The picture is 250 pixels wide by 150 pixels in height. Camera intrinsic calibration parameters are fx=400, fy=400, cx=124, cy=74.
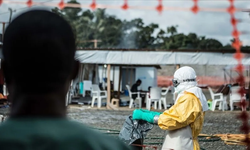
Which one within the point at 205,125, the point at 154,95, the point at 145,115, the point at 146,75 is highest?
the point at 146,75

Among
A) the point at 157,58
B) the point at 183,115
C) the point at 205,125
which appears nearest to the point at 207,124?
the point at 205,125

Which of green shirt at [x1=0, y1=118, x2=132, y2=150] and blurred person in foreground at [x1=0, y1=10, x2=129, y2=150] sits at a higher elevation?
blurred person in foreground at [x1=0, y1=10, x2=129, y2=150]

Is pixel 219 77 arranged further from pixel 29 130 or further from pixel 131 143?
pixel 29 130

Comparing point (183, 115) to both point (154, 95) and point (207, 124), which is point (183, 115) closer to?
point (207, 124)

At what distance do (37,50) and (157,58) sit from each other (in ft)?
50.4

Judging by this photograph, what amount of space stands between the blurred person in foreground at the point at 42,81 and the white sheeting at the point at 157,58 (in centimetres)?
1488

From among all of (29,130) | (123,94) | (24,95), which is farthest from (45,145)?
(123,94)

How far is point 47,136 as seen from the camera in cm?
102

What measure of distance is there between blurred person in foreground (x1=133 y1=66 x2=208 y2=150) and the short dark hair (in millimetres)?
2581

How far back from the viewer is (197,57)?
1627 cm

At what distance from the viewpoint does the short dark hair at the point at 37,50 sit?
1129 millimetres

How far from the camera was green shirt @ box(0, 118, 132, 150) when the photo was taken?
1016 millimetres

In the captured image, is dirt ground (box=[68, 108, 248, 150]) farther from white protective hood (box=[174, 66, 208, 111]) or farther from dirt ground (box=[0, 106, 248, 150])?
white protective hood (box=[174, 66, 208, 111])

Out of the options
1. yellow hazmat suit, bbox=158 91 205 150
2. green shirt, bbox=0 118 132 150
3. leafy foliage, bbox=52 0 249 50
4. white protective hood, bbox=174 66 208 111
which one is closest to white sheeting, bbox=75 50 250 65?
white protective hood, bbox=174 66 208 111
